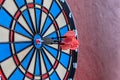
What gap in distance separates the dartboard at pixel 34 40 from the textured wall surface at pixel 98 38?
5.8 inches

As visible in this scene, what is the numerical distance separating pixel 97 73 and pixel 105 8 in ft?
1.33

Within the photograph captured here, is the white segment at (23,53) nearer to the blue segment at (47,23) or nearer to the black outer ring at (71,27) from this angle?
the blue segment at (47,23)

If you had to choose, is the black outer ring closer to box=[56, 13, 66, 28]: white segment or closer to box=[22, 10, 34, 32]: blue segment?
box=[56, 13, 66, 28]: white segment

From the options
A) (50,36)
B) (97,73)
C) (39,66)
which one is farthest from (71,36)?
(97,73)

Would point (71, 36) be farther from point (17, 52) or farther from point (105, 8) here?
point (105, 8)

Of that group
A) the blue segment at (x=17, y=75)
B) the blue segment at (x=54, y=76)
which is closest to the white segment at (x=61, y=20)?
the blue segment at (x=54, y=76)

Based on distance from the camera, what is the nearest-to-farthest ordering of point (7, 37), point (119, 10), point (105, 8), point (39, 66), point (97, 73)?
point (7, 37) < point (39, 66) < point (97, 73) < point (105, 8) < point (119, 10)

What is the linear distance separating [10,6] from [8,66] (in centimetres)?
22

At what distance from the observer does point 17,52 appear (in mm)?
1122

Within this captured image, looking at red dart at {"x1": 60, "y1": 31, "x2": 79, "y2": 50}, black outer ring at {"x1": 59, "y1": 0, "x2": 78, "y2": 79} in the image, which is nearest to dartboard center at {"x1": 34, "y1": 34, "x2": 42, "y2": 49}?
red dart at {"x1": 60, "y1": 31, "x2": 79, "y2": 50}

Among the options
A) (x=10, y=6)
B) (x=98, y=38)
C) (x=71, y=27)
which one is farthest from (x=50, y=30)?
(x=98, y=38)

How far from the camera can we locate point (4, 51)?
1072mm

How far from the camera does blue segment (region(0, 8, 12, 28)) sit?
1.06 m

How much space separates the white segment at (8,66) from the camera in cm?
107
